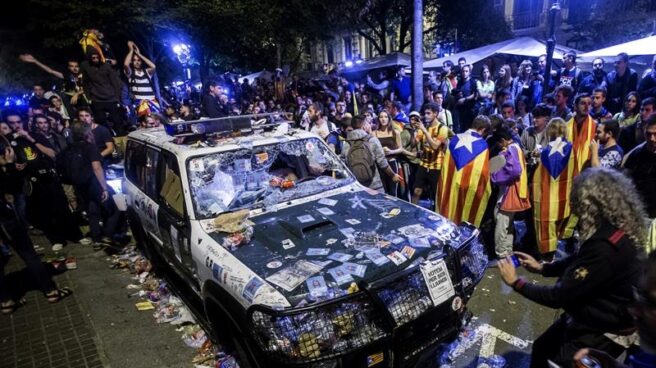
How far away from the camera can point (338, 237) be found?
320 centimetres

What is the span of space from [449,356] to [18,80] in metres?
29.6

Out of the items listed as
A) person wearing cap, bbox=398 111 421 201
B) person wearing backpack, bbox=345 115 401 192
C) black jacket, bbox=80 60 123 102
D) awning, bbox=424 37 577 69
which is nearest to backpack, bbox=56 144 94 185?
black jacket, bbox=80 60 123 102

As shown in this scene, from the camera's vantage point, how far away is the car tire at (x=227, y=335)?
9.44ft

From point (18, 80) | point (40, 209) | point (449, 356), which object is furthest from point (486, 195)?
point (18, 80)

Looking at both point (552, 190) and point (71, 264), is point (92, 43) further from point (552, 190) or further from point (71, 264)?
point (552, 190)

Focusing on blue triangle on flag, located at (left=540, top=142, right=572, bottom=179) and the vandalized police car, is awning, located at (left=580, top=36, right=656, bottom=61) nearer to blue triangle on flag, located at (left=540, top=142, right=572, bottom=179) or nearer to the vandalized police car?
blue triangle on flag, located at (left=540, top=142, right=572, bottom=179)

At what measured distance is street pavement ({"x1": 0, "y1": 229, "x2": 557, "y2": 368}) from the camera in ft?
11.8

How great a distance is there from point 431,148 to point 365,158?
108cm

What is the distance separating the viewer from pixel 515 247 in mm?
5543

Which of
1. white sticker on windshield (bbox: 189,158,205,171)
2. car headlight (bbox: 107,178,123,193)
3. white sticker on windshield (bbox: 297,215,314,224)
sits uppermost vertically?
white sticker on windshield (bbox: 189,158,205,171)

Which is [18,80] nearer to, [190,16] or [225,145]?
[190,16]

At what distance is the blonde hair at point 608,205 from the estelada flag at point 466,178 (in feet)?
8.66

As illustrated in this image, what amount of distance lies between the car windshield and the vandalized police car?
12 mm

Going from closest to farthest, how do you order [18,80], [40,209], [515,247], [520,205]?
1. [520,205]
2. [515,247]
3. [40,209]
4. [18,80]
